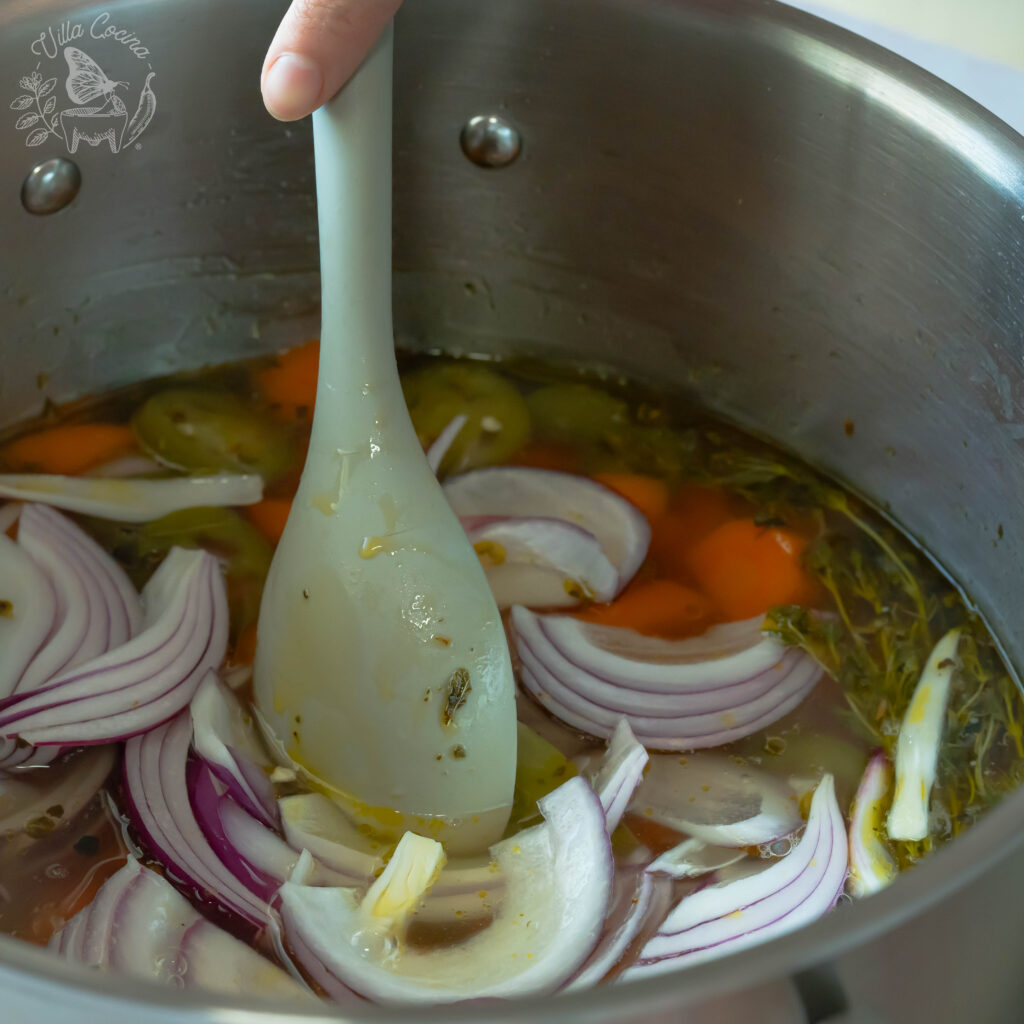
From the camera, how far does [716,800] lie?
0.82 metres

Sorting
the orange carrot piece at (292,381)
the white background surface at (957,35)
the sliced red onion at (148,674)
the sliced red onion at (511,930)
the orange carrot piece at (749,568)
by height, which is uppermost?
the white background surface at (957,35)

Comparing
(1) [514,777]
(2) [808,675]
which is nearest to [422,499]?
(1) [514,777]

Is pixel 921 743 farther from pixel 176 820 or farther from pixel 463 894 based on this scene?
pixel 176 820

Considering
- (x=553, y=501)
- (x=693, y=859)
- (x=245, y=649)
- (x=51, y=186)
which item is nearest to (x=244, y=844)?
(x=245, y=649)

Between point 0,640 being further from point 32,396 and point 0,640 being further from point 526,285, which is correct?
point 526,285

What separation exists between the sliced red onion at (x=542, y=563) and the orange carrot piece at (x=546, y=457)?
3.0 inches

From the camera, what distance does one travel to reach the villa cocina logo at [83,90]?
0.90 m

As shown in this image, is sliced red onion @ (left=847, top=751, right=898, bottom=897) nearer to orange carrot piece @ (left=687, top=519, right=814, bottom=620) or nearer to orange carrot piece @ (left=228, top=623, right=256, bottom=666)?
orange carrot piece @ (left=687, top=519, right=814, bottom=620)

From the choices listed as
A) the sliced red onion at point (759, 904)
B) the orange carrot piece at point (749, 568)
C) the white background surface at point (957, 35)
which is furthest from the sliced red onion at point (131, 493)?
the white background surface at point (957, 35)

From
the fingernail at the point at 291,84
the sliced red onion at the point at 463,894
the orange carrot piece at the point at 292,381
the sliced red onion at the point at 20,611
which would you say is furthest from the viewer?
the orange carrot piece at the point at 292,381

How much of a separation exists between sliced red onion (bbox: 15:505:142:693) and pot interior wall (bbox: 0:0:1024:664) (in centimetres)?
15

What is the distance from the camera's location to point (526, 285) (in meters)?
1.10

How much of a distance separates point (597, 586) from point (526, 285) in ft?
0.97

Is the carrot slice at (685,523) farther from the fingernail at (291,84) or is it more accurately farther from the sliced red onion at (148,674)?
the fingernail at (291,84)
